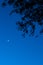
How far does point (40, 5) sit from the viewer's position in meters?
8.23

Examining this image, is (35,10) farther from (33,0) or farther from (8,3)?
(8,3)

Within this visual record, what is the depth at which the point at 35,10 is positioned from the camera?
8.42 meters

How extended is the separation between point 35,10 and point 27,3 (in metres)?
0.45

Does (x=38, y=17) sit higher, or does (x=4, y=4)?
(x=4, y=4)

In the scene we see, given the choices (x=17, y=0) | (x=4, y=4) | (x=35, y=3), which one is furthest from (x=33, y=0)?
(x=4, y=4)

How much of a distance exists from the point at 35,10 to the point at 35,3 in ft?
1.21

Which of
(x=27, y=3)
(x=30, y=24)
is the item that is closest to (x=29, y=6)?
(x=27, y=3)

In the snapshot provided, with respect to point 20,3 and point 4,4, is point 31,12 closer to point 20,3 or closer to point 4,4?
point 20,3

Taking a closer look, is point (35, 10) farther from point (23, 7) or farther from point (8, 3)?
point (8, 3)

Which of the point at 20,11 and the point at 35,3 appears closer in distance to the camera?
the point at 35,3

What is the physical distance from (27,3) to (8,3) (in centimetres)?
82

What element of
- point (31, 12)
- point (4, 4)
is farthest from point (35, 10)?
point (4, 4)

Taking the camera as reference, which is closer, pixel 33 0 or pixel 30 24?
pixel 33 0

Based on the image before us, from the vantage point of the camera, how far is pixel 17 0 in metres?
8.34
